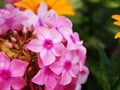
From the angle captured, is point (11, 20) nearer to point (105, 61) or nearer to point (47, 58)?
point (47, 58)

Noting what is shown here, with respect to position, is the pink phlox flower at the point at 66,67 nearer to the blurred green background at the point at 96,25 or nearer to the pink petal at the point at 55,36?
the pink petal at the point at 55,36

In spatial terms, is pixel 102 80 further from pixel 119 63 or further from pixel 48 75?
pixel 48 75

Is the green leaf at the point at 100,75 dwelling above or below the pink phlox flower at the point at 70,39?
below

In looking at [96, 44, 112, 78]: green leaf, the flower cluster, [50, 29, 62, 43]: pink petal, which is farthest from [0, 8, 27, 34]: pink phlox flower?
[96, 44, 112, 78]: green leaf

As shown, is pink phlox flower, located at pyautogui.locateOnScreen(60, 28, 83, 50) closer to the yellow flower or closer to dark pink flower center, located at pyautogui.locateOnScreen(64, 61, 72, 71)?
dark pink flower center, located at pyautogui.locateOnScreen(64, 61, 72, 71)

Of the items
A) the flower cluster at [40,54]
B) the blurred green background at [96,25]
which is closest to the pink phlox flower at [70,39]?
the flower cluster at [40,54]

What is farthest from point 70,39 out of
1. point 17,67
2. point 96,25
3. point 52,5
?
point 96,25

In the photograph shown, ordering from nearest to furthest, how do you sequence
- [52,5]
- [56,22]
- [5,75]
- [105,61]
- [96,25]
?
[5,75], [56,22], [105,61], [52,5], [96,25]
